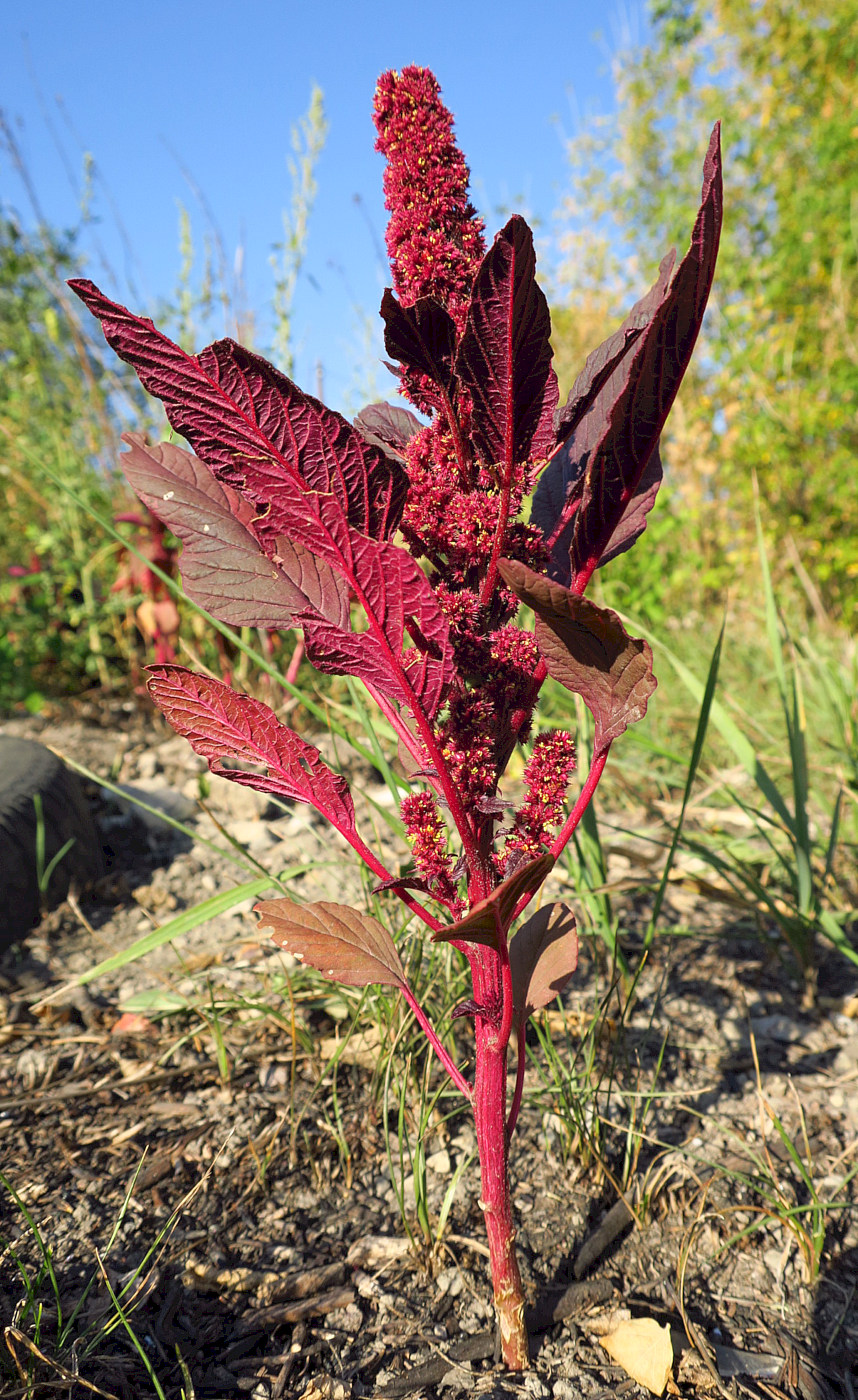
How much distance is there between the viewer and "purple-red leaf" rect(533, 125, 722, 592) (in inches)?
26.6

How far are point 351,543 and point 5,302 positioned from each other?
6464 millimetres

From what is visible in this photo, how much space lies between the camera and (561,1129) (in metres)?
1.32

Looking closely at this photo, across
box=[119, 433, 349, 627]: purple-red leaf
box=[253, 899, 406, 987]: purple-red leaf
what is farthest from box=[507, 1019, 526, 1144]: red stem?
box=[119, 433, 349, 627]: purple-red leaf

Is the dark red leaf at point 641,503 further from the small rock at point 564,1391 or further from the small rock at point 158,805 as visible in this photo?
the small rock at point 158,805

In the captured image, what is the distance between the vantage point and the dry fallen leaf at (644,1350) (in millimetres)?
966

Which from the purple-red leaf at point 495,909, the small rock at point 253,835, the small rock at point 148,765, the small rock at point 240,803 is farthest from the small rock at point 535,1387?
the small rock at point 148,765

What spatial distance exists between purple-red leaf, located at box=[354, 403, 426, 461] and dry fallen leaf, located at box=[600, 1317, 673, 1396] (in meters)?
1.11

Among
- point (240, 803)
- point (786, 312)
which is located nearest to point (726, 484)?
point (786, 312)

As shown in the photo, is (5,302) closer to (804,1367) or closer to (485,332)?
(485,332)

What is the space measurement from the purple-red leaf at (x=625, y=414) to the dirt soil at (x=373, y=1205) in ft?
2.54

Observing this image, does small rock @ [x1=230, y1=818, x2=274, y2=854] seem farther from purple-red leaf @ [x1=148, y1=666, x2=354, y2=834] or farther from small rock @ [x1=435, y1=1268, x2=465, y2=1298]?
purple-red leaf @ [x1=148, y1=666, x2=354, y2=834]

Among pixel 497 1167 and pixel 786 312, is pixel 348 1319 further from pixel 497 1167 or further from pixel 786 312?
pixel 786 312

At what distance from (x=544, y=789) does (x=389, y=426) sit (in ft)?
1.55

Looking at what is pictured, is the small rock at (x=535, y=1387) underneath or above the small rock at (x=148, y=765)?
above
